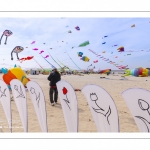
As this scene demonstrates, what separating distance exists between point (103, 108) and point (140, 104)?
47 centimetres

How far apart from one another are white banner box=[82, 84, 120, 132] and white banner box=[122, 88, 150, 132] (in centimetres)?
22

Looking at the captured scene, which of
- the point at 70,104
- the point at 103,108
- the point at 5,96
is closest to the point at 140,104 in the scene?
the point at 103,108

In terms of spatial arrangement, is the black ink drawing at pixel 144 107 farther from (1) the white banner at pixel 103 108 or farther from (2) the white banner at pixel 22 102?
(2) the white banner at pixel 22 102

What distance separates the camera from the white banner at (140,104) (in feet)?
6.25

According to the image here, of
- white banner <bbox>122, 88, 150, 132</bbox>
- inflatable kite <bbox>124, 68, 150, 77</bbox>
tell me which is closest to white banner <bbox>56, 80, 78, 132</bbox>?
white banner <bbox>122, 88, 150, 132</bbox>

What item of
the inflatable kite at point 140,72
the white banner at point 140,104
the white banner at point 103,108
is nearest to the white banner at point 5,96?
the white banner at point 103,108

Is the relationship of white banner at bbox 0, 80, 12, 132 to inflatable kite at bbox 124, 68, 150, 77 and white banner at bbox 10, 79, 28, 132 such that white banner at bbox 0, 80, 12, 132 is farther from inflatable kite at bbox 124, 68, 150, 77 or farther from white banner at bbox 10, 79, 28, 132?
inflatable kite at bbox 124, 68, 150, 77

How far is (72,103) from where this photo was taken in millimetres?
2447

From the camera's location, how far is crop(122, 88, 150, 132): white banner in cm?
191

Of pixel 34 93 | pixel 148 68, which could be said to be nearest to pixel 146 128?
pixel 34 93

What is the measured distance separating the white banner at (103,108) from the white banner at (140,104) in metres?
0.22

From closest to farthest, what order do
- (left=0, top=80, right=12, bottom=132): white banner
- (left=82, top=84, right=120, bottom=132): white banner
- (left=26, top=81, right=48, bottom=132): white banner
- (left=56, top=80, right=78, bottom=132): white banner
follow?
(left=82, top=84, right=120, bottom=132): white banner
(left=56, top=80, right=78, bottom=132): white banner
(left=26, top=81, right=48, bottom=132): white banner
(left=0, top=80, right=12, bottom=132): white banner

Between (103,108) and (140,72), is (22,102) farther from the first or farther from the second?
(140,72)

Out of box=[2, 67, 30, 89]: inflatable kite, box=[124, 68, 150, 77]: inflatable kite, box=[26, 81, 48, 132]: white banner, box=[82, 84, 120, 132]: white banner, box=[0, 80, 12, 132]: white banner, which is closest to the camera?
box=[82, 84, 120, 132]: white banner
